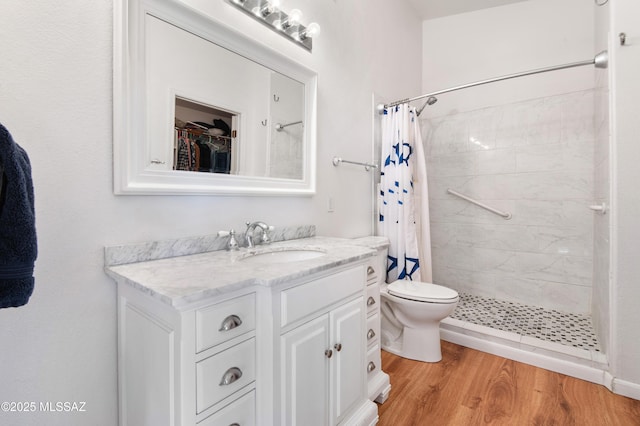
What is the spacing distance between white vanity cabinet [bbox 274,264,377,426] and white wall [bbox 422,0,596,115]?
255 centimetres

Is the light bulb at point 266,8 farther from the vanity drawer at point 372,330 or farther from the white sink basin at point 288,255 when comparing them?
the vanity drawer at point 372,330

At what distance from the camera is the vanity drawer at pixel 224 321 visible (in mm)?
758

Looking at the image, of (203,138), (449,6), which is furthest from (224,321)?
(449,6)

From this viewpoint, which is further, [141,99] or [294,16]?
[294,16]

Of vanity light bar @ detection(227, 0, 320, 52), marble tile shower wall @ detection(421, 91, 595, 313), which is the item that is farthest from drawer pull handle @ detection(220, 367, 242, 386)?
marble tile shower wall @ detection(421, 91, 595, 313)

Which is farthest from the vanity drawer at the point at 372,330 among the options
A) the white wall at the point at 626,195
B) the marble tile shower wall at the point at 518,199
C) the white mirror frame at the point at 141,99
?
the marble tile shower wall at the point at 518,199

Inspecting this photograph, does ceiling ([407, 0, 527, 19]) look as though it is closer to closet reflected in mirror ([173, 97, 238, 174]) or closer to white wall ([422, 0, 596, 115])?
white wall ([422, 0, 596, 115])

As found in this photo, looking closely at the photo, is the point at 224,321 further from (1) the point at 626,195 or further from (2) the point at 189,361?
(1) the point at 626,195

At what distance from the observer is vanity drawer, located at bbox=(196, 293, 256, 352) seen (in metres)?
0.76

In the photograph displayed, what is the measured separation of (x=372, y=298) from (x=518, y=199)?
1.99 metres

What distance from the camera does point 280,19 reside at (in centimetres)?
155

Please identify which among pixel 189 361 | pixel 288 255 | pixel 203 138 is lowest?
pixel 189 361

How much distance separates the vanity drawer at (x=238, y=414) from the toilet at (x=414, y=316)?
130cm

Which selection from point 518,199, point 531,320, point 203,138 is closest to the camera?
point 203,138
